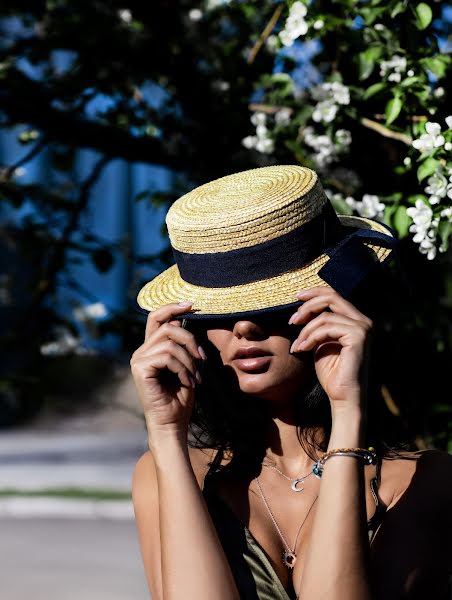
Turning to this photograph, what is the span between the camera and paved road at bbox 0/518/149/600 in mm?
7461

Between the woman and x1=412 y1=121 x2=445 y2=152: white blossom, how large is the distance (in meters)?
0.45

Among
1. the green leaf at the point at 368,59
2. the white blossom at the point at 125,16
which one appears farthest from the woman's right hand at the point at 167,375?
the white blossom at the point at 125,16

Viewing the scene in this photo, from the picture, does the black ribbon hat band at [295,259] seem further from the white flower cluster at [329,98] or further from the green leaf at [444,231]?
the white flower cluster at [329,98]

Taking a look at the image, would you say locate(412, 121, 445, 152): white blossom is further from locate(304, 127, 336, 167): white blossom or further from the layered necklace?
the layered necklace

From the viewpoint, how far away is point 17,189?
428cm

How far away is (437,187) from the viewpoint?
270 cm

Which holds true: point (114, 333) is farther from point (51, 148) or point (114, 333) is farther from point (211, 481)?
point (211, 481)

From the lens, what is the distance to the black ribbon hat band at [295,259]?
214 centimetres

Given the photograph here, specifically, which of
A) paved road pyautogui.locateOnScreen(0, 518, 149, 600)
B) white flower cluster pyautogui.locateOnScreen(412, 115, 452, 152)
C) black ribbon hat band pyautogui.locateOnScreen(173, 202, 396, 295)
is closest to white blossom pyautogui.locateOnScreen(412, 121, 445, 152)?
white flower cluster pyautogui.locateOnScreen(412, 115, 452, 152)

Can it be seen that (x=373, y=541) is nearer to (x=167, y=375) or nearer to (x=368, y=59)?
(x=167, y=375)

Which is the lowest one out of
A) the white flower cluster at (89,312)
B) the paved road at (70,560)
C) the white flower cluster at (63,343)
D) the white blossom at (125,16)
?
the paved road at (70,560)

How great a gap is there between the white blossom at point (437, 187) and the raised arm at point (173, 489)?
0.90m

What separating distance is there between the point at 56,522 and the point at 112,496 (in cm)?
99

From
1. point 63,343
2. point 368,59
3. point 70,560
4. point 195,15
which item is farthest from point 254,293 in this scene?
point 70,560
